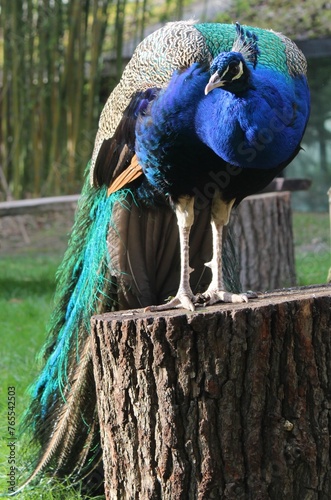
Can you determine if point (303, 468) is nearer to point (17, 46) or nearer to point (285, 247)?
point (285, 247)

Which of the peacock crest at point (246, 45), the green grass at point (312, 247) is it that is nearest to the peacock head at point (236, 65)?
the peacock crest at point (246, 45)

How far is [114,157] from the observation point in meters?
2.99

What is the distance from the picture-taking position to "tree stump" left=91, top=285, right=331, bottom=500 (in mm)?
2166

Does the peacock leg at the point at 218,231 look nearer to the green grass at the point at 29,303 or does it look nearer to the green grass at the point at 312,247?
the green grass at the point at 29,303

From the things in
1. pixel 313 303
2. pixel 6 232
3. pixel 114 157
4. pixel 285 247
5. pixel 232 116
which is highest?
pixel 232 116

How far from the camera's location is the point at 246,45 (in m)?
2.56

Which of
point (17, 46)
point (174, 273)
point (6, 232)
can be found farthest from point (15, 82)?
point (174, 273)

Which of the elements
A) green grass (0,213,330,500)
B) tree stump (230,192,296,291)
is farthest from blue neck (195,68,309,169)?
tree stump (230,192,296,291)

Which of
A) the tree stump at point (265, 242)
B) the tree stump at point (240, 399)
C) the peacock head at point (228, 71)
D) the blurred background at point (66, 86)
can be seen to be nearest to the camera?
the tree stump at point (240, 399)

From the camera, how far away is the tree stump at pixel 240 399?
7.11 feet

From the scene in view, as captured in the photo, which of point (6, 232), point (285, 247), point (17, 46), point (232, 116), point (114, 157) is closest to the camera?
point (232, 116)

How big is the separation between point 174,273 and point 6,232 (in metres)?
5.98

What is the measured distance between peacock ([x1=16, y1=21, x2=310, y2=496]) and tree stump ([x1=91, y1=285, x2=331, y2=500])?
32 centimetres

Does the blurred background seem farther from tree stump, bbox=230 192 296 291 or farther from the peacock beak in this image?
the peacock beak
